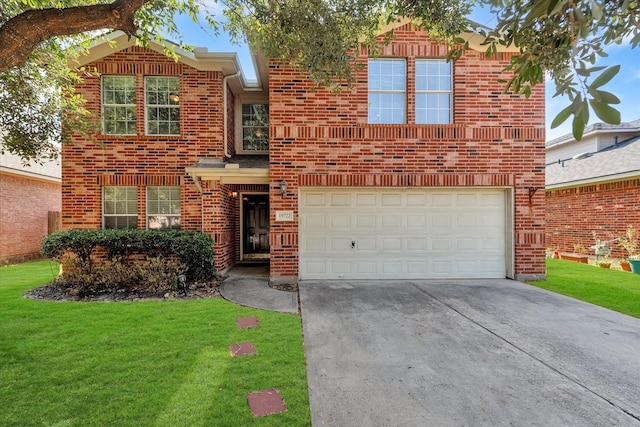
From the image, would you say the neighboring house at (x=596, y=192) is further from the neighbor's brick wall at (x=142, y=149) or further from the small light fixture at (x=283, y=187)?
the neighbor's brick wall at (x=142, y=149)

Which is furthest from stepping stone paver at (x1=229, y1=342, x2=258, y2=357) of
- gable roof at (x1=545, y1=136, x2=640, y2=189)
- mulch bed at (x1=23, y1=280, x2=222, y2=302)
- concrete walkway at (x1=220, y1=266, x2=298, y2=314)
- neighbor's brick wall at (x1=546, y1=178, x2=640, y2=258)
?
neighbor's brick wall at (x1=546, y1=178, x2=640, y2=258)

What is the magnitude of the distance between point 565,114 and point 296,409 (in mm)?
2899

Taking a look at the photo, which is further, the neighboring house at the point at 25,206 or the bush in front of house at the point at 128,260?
the neighboring house at the point at 25,206

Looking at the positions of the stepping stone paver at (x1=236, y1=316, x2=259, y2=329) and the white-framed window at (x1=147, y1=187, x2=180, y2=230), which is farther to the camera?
the white-framed window at (x1=147, y1=187, x2=180, y2=230)

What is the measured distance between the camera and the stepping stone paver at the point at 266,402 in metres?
2.54

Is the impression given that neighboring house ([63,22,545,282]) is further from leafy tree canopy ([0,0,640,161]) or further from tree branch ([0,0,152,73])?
tree branch ([0,0,152,73])

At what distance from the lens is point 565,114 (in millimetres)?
1545

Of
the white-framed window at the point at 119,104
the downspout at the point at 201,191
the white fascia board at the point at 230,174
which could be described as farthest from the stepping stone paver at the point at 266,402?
the white-framed window at the point at 119,104

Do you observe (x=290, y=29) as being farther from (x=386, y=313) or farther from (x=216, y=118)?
(x=386, y=313)

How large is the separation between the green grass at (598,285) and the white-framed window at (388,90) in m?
5.40

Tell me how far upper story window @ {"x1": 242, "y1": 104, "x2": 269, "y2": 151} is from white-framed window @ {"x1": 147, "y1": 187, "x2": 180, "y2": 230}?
9.22 feet

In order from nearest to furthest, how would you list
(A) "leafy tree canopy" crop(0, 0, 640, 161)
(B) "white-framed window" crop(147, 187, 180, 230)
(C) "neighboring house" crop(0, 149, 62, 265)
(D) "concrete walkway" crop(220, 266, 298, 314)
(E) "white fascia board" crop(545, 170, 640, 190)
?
(A) "leafy tree canopy" crop(0, 0, 640, 161) < (D) "concrete walkway" crop(220, 266, 298, 314) < (B) "white-framed window" crop(147, 187, 180, 230) < (E) "white fascia board" crop(545, 170, 640, 190) < (C) "neighboring house" crop(0, 149, 62, 265)

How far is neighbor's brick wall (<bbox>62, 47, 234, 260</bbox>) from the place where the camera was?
25.0 feet

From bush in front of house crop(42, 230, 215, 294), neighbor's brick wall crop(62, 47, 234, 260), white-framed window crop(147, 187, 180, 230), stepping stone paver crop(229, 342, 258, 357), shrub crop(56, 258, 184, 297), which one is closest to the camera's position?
stepping stone paver crop(229, 342, 258, 357)
